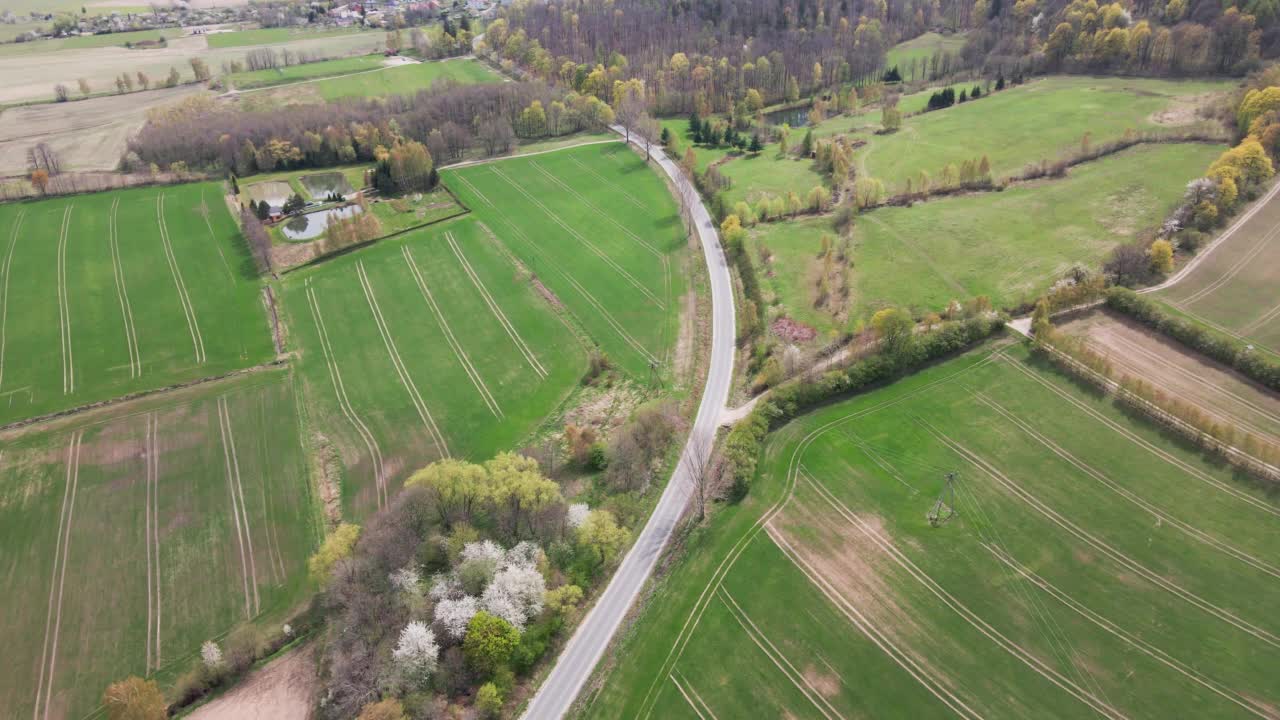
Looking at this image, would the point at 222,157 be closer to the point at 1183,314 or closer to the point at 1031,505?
the point at 1031,505

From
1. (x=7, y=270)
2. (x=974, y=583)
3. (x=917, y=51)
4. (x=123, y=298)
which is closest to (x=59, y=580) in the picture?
(x=123, y=298)

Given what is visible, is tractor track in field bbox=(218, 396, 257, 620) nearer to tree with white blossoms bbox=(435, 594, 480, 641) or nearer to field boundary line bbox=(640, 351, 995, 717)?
tree with white blossoms bbox=(435, 594, 480, 641)

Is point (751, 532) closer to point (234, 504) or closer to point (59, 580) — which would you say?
point (234, 504)

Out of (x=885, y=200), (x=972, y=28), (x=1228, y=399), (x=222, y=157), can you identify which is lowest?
(x=1228, y=399)

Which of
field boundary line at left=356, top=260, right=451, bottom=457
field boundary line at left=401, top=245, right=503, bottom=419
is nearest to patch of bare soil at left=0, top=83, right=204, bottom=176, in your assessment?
field boundary line at left=356, top=260, right=451, bottom=457

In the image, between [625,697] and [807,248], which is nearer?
[625,697]

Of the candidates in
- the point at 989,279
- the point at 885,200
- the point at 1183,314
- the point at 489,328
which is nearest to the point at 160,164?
the point at 489,328
